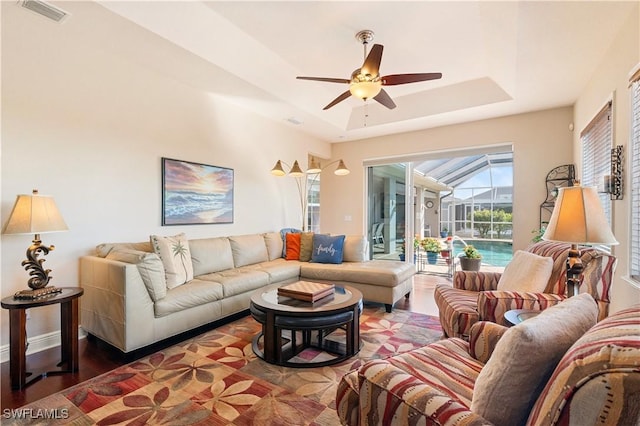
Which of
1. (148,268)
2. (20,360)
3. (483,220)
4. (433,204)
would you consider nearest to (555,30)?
(148,268)

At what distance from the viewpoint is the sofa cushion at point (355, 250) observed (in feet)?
14.0

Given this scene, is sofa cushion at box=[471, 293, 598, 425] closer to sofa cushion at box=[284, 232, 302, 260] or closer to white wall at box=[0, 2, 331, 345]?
white wall at box=[0, 2, 331, 345]

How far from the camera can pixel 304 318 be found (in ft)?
7.45

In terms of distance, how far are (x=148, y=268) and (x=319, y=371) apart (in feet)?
5.34

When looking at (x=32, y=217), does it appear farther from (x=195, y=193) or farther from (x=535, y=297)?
(x=535, y=297)

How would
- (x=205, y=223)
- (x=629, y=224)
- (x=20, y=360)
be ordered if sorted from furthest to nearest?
1. (x=205, y=223)
2. (x=629, y=224)
3. (x=20, y=360)

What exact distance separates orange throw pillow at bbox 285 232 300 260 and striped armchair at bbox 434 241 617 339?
2313 mm

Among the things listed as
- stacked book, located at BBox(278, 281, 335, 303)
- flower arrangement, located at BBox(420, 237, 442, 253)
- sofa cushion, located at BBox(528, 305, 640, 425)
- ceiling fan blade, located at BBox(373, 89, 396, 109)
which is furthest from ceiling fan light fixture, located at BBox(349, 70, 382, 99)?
flower arrangement, located at BBox(420, 237, 442, 253)

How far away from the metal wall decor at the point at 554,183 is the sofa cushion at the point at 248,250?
4.09m

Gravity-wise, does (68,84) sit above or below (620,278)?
above

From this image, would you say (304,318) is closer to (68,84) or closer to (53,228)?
(53,228)

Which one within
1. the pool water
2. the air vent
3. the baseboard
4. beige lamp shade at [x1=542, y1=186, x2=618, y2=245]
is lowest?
the baseboard

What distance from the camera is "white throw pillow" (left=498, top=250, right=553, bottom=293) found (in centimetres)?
231

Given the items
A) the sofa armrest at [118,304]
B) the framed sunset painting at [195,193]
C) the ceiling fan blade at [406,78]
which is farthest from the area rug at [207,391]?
the ceiling fan blade at [406,78]
